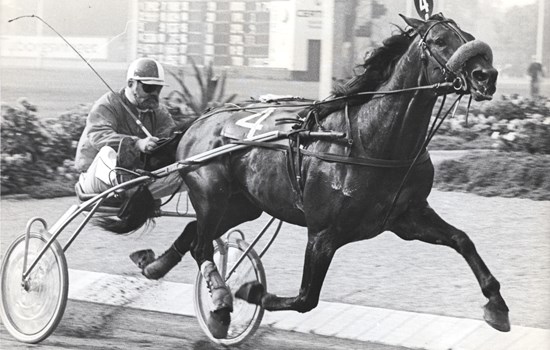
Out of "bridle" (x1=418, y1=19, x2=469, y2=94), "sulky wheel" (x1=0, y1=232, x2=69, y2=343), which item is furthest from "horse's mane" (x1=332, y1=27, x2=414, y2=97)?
"sulky wheel" (x1=0, y1=232, x2=69, y2=343)

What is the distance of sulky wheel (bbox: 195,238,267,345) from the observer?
7069 millimetres

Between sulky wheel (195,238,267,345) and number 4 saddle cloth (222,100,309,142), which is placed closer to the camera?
number 4 saddle cloth (222,100,309,142)

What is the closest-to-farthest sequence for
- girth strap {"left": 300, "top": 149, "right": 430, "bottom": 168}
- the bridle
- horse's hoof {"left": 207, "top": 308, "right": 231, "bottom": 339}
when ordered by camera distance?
the bridle, girth strap {"left": 300, "top": 149, "right": 430, "bottom": 168}, horse's hoof {"left": 207, "top": 308, "right": 231, "bottom": 339}

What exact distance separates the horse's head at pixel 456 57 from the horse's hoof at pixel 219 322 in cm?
187

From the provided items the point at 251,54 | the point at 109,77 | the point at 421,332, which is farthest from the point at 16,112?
the point at 421,332

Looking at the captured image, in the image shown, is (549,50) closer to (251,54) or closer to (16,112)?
(251,54)

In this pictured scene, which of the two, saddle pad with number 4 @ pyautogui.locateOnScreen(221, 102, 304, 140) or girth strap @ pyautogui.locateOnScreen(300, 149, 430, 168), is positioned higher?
saddle pad with number 4 @ pyautogui.locateOnScreen(221, 102, 304, 140)

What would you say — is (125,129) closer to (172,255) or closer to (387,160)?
(172,255)

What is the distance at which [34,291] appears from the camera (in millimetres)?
7273

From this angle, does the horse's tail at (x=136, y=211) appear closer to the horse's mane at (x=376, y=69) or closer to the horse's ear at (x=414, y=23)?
the horse's mane at (x=376, y=69)

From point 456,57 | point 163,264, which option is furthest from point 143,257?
point 456,57

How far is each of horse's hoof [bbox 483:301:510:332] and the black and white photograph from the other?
0.07 feet

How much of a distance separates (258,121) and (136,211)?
109cm

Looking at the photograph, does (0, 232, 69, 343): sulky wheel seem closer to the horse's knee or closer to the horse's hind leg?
the horse's hind leg
